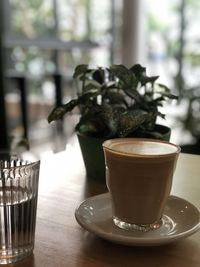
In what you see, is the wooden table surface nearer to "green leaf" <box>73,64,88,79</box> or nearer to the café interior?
"green leaf" <box>73,64,88,79</box>

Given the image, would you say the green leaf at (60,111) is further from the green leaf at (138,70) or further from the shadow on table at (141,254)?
the shadow on table at (141,254)

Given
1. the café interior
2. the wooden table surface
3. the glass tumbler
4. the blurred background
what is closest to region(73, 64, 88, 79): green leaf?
the wooden table surface

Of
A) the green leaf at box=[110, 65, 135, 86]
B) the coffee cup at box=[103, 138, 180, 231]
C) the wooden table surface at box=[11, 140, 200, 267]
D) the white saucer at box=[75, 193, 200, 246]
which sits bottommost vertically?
the wooden table surface at box=[11, 140, 200, 267]

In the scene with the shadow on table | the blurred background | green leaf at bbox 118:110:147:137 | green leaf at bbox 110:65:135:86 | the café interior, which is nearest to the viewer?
the shadow on table

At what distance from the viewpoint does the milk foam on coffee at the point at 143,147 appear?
2.29ft

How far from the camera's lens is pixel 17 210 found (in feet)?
2.12

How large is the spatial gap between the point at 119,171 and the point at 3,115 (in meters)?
A: 1.77

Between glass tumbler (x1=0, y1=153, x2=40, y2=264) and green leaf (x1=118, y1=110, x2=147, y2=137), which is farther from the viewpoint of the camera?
green leaf (x1=118, y1=110, x2=147, y2=137)

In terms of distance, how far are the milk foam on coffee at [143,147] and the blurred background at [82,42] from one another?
3006 millimetres

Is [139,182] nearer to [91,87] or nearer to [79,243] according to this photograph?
[79,243]

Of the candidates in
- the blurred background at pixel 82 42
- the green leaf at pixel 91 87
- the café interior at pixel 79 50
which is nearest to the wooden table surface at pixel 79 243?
the green leaf at pixel 91 87

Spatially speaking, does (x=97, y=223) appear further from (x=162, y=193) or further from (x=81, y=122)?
(x=81, y=122)

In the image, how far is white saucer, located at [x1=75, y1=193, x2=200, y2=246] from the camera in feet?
2.10

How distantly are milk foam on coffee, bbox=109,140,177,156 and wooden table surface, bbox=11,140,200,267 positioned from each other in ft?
0.53
